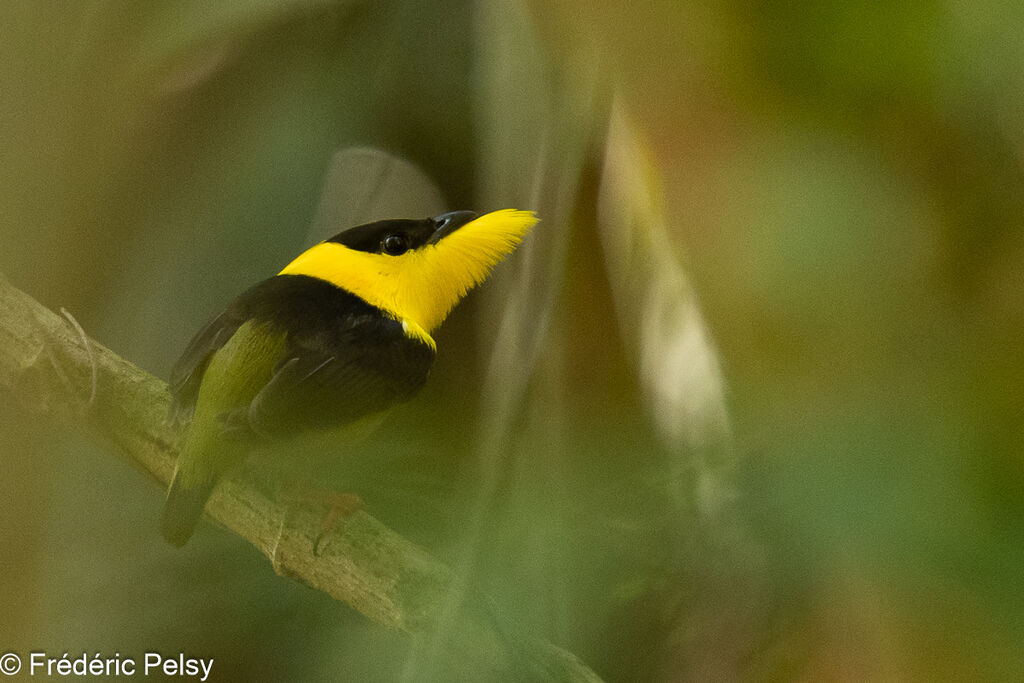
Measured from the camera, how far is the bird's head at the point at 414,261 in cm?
53

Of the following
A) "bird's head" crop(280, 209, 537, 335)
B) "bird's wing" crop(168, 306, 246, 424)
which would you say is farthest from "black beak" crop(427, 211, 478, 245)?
"bird's wing" crop(168, 306, 246, 424)

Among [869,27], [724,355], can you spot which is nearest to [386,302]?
[724,355]

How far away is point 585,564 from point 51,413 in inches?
14.3

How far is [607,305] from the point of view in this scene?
1.66 ft

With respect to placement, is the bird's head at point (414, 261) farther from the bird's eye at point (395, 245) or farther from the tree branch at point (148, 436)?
the tree branch at point (148, 436)

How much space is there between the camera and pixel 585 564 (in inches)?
20.1

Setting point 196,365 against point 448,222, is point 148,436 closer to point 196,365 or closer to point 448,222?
point 196,365

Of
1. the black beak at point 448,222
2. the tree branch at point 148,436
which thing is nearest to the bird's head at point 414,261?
the black beak at point 448,222

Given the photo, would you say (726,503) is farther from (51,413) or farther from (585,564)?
(51,413)

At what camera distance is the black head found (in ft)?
1.83

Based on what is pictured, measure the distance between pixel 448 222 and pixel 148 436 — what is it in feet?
0.80

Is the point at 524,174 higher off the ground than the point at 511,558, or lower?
higher

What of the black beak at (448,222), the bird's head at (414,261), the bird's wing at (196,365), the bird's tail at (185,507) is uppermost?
the black beak at (448,222)

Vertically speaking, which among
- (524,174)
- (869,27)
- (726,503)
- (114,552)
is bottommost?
(114,552)
